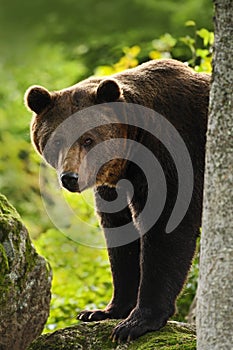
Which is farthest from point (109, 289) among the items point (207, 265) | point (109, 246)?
point (207, 265)

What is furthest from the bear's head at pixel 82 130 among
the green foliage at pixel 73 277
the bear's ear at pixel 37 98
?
the green foliage at pixel 73 277

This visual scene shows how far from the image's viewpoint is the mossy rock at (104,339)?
4836mm

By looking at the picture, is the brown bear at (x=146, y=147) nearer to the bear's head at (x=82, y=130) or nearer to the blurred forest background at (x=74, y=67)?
the bear's head at (x=82, y=130)

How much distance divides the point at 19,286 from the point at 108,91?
147 cm

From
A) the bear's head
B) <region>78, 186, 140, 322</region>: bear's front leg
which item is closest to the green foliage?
<region>78, 186, 140, 322</region>: bear's front leg

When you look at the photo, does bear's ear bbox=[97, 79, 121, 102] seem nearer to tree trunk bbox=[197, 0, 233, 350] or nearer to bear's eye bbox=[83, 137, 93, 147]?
bear's eye bbox=[83, 137, 93, 147]

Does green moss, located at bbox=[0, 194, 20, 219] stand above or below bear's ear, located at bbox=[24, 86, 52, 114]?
below

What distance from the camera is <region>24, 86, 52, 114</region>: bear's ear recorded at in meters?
5.12

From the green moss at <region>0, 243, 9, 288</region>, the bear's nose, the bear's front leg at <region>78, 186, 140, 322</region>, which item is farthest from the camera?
the bear's front leg at <region>78, 186, 140, 322</region>

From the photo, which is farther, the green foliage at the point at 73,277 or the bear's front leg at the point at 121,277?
the green foliage at the point at 73,277

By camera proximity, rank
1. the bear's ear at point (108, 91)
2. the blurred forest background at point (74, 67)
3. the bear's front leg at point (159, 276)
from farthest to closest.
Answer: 1. the blurred forest background at point (74, 67)
2. the bear's front leg at point (159, 276)
3. the bear's ear at point (108, 91)

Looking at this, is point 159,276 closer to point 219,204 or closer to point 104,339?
point 104,339

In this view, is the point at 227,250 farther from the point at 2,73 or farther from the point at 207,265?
the point at 2,73

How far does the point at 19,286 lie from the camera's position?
5.46m
